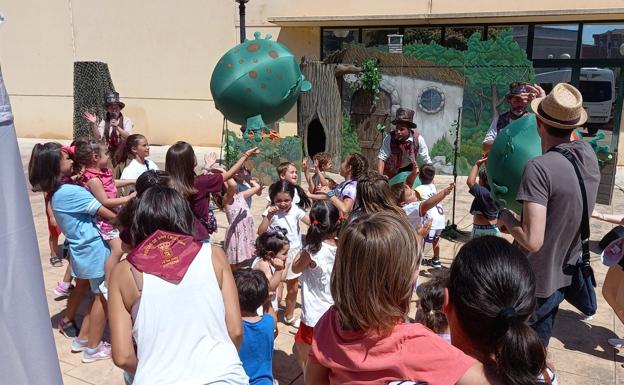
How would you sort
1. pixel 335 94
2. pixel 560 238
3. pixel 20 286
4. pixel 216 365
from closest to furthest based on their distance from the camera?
pixel 20 286 < pixel 216 365 < pixel 560 238 < pixel 335 94

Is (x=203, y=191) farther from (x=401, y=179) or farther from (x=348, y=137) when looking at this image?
(x=348, y=137)

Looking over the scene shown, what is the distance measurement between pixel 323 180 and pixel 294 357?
2370 mm

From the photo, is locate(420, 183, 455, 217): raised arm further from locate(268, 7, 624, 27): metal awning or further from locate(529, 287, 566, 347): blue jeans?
locate(268, 7, 624, 27): metal awning

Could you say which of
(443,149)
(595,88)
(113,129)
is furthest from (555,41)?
(113,129)

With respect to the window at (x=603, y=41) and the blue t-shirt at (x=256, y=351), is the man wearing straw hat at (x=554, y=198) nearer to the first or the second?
the blue t-shirt at (x=256, y=351)

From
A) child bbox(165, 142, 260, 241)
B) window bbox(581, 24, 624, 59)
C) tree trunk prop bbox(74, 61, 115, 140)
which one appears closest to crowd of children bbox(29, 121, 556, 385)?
child bbox(165, 142, 260, 241)

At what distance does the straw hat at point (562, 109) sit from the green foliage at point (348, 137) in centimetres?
872

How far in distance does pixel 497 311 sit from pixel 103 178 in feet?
11.5

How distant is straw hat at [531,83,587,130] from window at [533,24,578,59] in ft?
33.6

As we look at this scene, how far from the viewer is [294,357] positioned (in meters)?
3.86

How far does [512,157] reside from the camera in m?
2.70

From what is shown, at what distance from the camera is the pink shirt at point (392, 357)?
1.54 metres

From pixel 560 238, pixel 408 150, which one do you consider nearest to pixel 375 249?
pixel 560 238

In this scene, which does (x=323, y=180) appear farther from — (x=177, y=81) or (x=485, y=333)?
(x=177, y=81)
